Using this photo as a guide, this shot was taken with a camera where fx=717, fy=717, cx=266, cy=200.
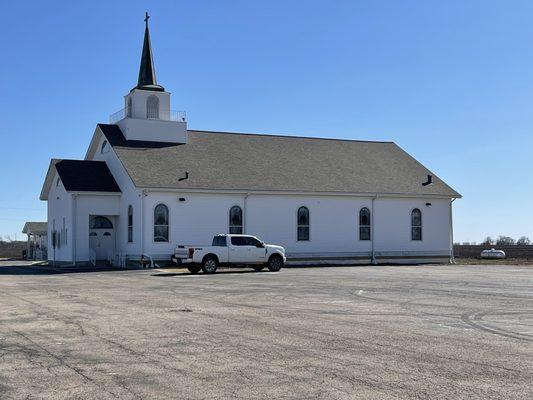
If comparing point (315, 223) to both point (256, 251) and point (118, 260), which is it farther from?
point (118, 260)

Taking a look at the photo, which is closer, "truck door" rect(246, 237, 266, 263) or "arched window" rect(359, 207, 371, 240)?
"truck door" rect(246, 237, 266, 263)

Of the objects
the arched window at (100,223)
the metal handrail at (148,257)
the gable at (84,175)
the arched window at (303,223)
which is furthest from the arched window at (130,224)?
the arched window at (303,223)

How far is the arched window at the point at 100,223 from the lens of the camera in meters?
40.9

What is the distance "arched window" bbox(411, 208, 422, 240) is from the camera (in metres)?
45.2

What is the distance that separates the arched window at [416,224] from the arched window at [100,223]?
61.0 feet

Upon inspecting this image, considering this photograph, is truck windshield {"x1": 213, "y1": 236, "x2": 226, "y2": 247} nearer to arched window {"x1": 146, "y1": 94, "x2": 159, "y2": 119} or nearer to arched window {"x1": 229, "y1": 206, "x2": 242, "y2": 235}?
arched window {"x1": 229, "y1": 206, "x2": 242, "y2": 235}

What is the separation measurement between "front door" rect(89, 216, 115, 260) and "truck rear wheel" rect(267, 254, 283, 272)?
1186cm

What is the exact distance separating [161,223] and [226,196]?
3959mm

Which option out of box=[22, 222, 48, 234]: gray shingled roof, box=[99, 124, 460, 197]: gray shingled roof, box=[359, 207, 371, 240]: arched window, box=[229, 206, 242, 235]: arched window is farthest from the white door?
box=[22, 222, 48, 234]: gray shingled roof

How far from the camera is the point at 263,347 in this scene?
1028cm

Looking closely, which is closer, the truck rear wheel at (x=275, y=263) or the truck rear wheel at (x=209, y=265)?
the truck rear wheel at (x=209, y=265)

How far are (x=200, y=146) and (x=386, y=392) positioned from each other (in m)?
36.6

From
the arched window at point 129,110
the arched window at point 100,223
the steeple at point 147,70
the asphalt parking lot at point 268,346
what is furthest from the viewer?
the steeple at point 147,70

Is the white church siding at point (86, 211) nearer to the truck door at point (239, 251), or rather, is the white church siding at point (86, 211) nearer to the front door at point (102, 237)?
the front door at point (102, 237)
